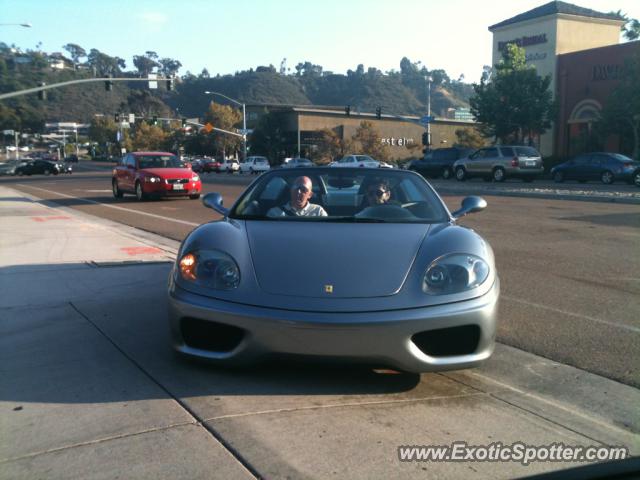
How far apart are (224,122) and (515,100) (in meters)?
47.0

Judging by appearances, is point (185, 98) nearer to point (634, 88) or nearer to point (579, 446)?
point (634, 88)

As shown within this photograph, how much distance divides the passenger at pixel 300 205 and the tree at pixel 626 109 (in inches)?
1303

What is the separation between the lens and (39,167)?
54.9m

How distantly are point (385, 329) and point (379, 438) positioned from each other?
56 cm

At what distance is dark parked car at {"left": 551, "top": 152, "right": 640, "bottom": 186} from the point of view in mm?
25422

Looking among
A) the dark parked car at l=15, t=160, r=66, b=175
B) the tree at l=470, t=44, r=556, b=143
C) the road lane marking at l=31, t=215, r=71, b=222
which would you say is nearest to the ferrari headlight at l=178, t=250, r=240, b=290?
the road lane marking at l=31, t=215, r=71, b=222

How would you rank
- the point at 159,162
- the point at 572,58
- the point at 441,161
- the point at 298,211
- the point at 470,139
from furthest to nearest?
the point at 470,139 < the point at 572,58 < the point at 441,161 < the point at 159,162 < the point at 298,211

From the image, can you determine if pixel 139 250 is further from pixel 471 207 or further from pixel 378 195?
pixel 471 207

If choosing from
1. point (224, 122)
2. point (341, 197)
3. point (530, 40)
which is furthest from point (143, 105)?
point (341, 197)

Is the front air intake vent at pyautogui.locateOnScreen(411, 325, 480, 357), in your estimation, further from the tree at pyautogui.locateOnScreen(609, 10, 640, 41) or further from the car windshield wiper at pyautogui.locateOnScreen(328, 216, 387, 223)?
the tree at pyautogui.locateOnScreen(609, 10, 640, 41)

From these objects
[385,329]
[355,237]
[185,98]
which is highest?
[185,98]

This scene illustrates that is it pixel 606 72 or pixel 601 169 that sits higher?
pixel 606 72

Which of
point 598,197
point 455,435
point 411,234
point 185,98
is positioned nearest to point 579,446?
point 455,435

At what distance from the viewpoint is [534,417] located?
3.29m
